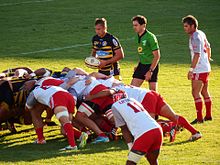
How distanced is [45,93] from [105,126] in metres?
1.31

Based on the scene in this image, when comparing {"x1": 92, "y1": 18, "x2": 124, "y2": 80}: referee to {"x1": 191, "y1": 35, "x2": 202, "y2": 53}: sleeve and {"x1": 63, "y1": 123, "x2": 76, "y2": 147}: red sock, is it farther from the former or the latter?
{"x1": 63, "y1": 123, "x2": 76, "y2": 147}: red sock

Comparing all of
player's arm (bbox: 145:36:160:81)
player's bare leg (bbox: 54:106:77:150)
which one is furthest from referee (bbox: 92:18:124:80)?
player's bare leg (bbox: 54:106:77:150)

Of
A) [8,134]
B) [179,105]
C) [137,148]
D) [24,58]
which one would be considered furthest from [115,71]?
[24,58]

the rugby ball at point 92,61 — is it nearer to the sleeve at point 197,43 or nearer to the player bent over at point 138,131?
the sleeve at point 197,43

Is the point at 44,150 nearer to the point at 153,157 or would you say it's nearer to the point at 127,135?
the point at 127,135

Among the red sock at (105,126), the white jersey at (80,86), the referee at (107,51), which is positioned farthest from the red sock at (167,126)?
the referee at (107,51)

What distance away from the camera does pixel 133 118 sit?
33.2ft

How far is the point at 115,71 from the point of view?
1502 centimetres

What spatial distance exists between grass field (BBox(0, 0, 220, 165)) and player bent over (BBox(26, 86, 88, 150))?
0.84ft

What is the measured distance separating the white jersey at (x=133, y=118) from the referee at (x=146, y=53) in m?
3.75

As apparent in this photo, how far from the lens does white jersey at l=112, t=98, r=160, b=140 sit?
1004cm

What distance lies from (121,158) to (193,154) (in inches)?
43.6

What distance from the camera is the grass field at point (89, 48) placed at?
11.8 metres

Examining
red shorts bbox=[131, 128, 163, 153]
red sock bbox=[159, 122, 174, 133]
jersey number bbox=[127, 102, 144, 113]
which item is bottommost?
red sock bbox=[159, 122, 174, 133]
